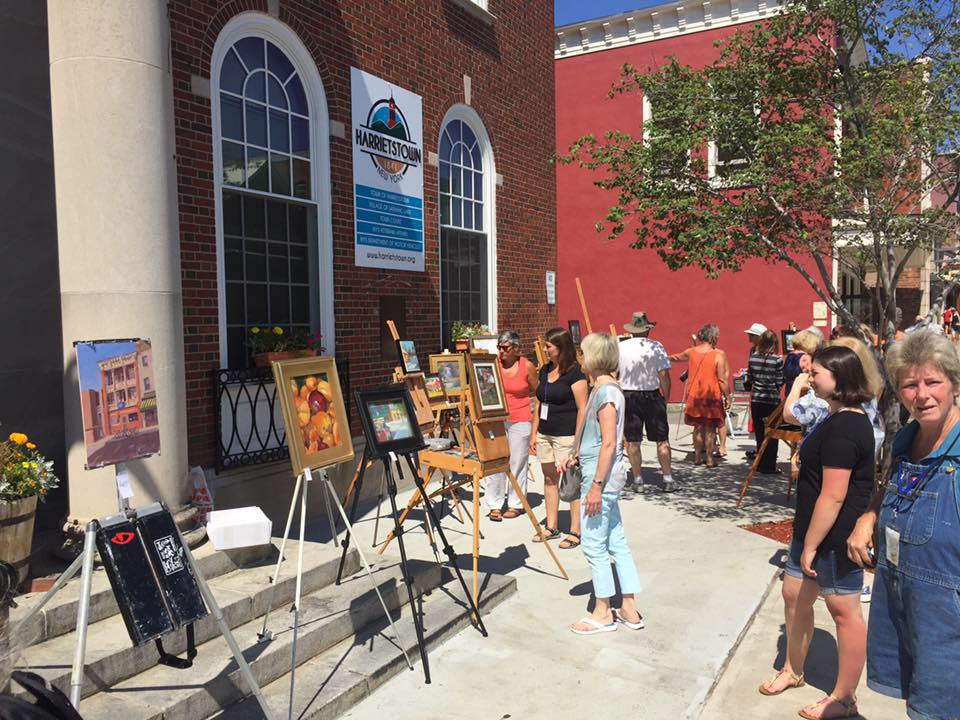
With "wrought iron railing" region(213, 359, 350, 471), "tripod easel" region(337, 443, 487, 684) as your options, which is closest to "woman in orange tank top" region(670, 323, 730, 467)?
"wrought iron railing" region(213, 359, 350, 471)

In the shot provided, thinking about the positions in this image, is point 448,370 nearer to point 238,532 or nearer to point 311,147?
point 311,147

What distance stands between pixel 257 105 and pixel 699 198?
A: 443 cm

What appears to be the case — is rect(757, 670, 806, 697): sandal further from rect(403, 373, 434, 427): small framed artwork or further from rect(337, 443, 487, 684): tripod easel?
rect(403, 373, 434, 427): small framed artwork

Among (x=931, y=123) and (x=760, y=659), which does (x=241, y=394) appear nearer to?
(x=760, y=659)

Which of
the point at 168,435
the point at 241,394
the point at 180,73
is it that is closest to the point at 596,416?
the point at 168,435

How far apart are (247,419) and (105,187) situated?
109 inches

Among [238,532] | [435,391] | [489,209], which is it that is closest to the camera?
[238,532]

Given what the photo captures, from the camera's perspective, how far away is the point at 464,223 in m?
10.9

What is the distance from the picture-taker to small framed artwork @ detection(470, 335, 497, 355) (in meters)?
10.1

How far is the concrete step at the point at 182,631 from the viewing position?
147 inches

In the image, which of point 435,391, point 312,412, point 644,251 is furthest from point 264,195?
point 644,251

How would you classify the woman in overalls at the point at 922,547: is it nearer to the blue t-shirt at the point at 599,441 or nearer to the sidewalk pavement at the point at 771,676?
the sidewalk pavement at the point at 771,676

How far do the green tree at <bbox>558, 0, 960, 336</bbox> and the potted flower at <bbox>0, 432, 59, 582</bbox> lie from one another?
5157 mm

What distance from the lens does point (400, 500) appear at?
8.62 metres
